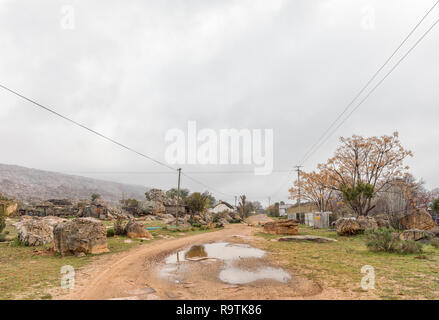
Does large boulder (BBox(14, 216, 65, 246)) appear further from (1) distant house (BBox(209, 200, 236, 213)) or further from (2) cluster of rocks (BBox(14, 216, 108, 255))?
(1) distant house (BBox(209, 200, 236, 213))

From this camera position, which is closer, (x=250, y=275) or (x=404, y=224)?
(x=250, y=275)

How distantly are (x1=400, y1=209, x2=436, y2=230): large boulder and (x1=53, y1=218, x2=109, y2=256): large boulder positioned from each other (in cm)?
2371

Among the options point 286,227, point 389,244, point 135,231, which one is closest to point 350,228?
point 286,227

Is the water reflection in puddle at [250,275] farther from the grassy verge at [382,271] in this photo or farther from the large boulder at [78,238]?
the large boulder at [78,238]

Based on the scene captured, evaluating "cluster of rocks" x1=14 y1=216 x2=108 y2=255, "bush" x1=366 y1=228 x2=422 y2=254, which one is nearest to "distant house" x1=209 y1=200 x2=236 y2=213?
"cluster of rocks" x1=14 y1=216 x2=108 y2=255

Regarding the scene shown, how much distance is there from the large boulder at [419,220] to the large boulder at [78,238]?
77.8ft

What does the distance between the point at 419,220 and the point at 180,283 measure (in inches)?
868

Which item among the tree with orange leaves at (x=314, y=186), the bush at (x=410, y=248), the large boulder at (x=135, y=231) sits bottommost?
the large boulder at (x=135, y=231)

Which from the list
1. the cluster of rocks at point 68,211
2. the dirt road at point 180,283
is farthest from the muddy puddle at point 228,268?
the cluster of rocks at point 68,211

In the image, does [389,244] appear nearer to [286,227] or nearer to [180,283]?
[180,283]

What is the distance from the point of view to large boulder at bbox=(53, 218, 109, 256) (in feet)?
37.0

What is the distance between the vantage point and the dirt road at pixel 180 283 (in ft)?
19.0

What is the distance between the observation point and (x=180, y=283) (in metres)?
6.82
